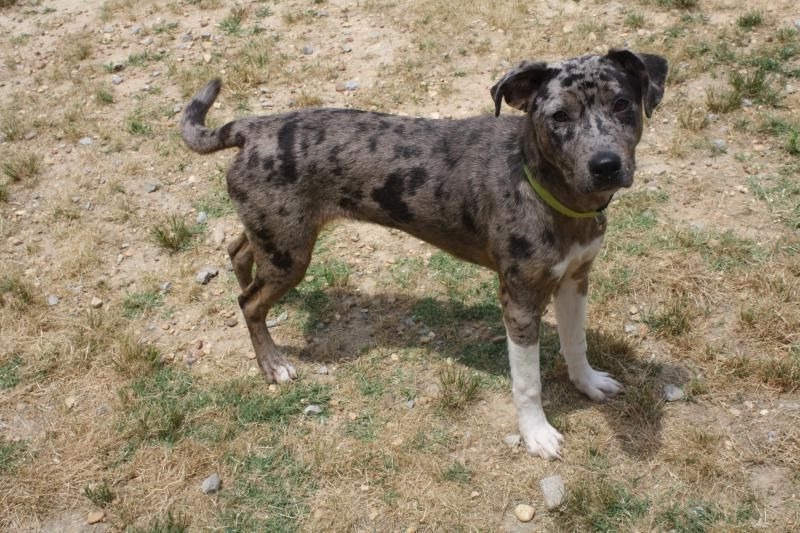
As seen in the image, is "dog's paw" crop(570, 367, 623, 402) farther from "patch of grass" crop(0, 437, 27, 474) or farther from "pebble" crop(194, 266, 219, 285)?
"patch of grass" crop(0, 437, 27, 474)

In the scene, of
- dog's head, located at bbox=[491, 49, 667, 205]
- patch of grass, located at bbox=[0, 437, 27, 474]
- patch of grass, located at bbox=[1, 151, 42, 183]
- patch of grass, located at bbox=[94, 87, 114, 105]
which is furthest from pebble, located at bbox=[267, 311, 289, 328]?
patch of grass, located at bbox=[94, 87, 114, 105]

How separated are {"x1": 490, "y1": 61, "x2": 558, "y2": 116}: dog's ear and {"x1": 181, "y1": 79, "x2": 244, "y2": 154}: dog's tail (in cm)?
174

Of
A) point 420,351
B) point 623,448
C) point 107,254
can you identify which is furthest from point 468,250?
point 107,254

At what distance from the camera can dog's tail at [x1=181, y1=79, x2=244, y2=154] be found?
4715 mm

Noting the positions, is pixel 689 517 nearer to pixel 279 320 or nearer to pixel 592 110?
pixel 592 110

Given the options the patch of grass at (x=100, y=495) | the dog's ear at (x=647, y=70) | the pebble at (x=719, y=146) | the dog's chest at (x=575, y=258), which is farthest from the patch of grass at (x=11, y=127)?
the pebble at (x=719, y=146)

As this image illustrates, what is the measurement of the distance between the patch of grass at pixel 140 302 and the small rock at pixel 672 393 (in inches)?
149

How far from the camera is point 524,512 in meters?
4.04

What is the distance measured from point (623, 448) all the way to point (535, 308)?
1.03 m

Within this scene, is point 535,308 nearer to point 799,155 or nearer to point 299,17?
point 799,155

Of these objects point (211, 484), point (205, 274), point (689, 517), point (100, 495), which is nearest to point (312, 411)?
point (211, 484)

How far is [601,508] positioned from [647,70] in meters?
2.31

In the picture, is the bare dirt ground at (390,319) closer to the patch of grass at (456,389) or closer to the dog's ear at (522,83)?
the patch of grass at (456,389)

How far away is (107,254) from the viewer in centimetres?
629
